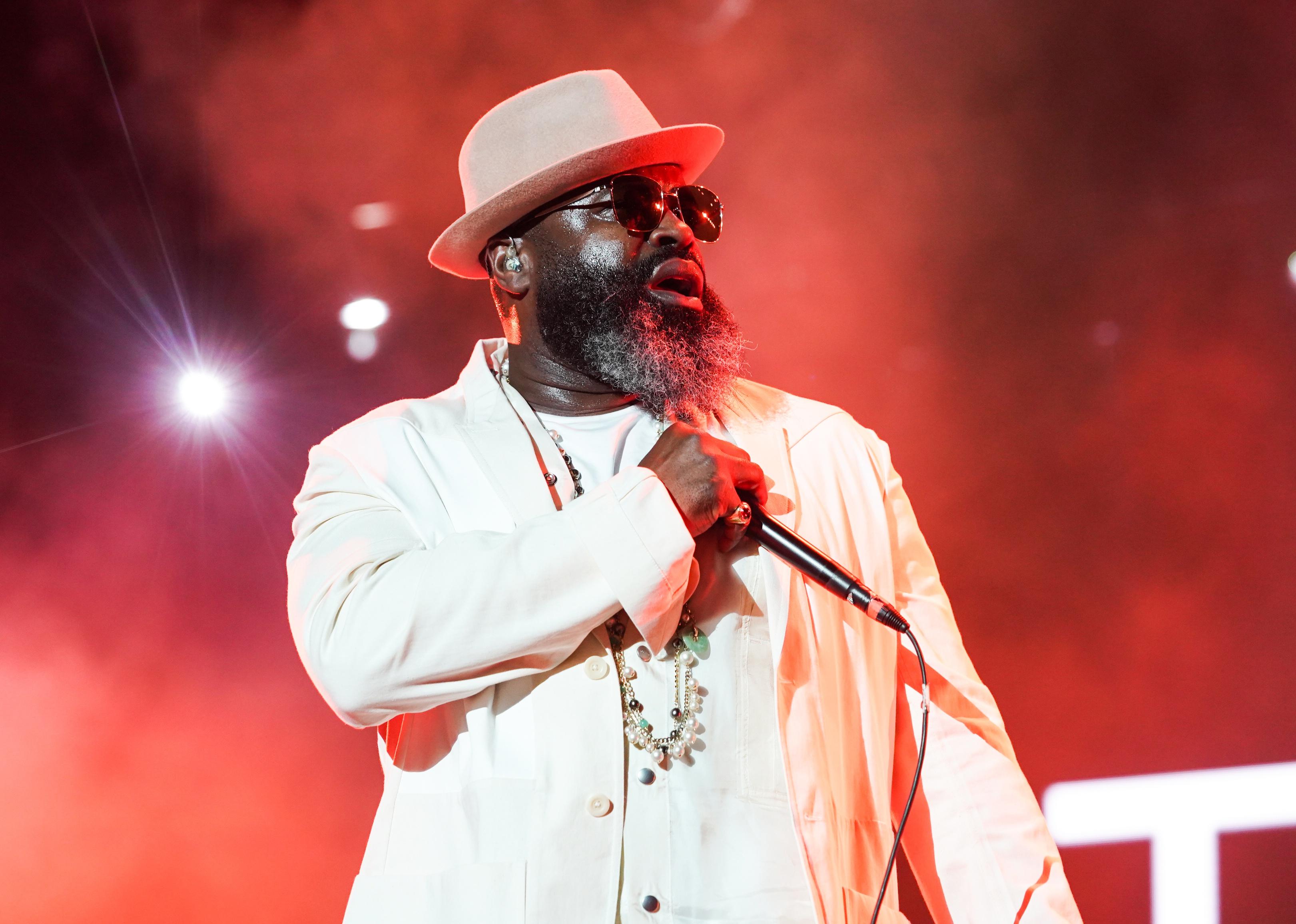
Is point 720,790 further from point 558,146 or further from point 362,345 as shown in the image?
point 362,345

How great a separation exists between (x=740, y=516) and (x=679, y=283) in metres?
0.65

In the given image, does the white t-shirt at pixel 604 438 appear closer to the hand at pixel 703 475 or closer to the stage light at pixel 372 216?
the hand at pixel 703 475

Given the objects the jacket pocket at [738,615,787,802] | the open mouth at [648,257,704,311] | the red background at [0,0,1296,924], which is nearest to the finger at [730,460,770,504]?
the jacket pocket at [738,615,787,802]

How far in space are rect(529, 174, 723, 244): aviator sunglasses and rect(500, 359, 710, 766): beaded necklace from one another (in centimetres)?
75

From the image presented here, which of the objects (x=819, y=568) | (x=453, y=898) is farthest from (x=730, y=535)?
(x=453, y=898)

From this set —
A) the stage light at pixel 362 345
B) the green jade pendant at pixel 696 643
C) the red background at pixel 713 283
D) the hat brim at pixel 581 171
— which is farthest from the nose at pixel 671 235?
the stage light at pixel 362 345

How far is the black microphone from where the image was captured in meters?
1.43

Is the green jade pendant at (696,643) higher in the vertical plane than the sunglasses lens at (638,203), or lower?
lower

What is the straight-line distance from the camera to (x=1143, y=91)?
3107mm

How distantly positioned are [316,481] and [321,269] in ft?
5.97

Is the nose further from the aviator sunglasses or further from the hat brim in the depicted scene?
the hat brim

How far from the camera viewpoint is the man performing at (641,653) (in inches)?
55.2

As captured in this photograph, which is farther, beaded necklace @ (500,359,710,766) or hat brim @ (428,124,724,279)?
hat brim @ (428,124,724,279)

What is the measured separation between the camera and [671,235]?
1948 mm
